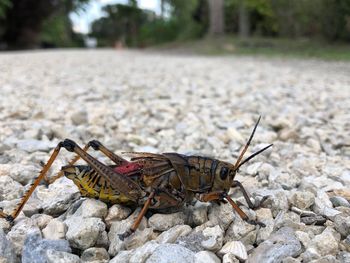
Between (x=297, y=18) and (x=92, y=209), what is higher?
(x=297, y=18)

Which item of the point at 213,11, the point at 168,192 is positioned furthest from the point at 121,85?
the point at 213,11

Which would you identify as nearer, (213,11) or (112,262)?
(112,262)

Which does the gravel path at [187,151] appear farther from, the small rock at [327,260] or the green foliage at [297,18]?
the green foliage at [297,18]

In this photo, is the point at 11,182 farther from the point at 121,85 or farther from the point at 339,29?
the point at 339,29

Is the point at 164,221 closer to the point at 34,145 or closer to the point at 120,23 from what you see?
the point at 34,145

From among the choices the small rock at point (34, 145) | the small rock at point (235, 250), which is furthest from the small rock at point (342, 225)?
the small rock at point (34, 145)

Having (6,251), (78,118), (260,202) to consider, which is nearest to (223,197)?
(260,202)
